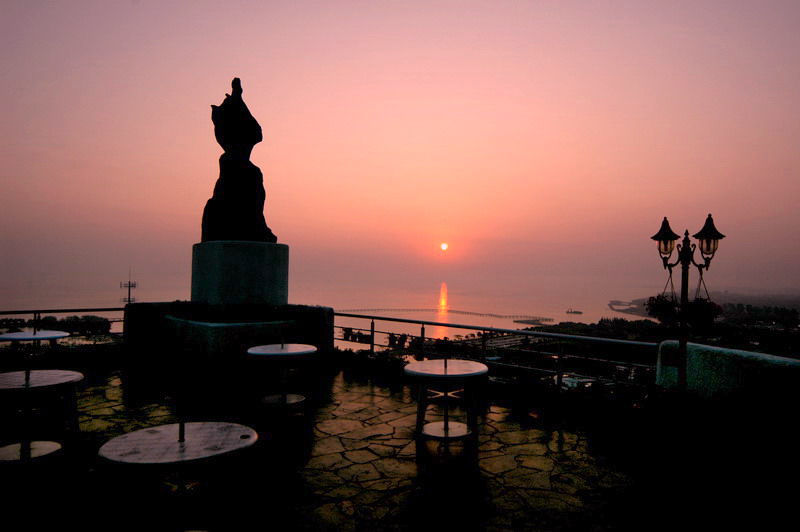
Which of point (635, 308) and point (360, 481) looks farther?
point (635, 308)

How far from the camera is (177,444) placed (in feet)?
8.31

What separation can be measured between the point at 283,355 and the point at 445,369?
2259mm

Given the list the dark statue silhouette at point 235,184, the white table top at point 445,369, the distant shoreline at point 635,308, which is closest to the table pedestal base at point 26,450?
the white table top at point 445,369

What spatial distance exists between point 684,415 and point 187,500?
4.48 metres

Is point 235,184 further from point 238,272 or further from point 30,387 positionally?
point 30,387

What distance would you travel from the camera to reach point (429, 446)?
483cm

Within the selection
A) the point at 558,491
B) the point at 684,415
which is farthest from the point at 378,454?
the point at 684,415

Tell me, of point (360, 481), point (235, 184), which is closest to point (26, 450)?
point (360, 481)

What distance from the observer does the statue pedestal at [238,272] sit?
8.78m

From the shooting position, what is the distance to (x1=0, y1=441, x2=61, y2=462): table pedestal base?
161 inches

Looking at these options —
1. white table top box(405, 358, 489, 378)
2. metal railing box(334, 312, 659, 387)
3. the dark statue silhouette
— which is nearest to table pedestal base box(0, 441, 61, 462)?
white table top box(405, 358, 489, 378)

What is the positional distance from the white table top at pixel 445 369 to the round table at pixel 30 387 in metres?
3.27

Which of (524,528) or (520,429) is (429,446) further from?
(524,528)

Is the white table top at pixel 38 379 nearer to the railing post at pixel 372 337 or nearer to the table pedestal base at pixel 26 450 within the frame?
the table pedestal base at pixel 26 450
